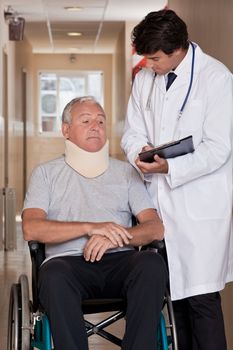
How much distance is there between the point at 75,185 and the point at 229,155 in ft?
1.92

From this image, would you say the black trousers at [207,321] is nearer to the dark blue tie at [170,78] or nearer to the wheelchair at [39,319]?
the wheelchair at [39,319]

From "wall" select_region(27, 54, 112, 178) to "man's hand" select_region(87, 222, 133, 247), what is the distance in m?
12.4

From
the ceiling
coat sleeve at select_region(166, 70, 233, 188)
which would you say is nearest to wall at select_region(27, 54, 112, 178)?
the ceiling

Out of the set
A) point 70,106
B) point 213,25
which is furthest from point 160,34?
point 213,25

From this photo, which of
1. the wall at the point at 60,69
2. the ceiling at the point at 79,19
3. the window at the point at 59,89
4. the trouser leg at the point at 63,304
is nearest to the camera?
the trouser leg at the point at 63,304

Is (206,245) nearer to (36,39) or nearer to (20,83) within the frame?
(20,83)

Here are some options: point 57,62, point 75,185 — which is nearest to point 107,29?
point 57,62

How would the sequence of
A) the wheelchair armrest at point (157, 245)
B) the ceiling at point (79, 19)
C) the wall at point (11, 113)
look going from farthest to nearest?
the ceiling at point (79, 19)
the wall at point (11, 113)
the wheelchair armrest at point (157, 245)

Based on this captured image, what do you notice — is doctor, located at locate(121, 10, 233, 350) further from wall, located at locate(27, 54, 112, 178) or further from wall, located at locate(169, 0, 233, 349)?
wall, located at locate(27, 54, 112, 178)

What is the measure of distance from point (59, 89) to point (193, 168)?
535 inches

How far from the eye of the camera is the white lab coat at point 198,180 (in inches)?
110

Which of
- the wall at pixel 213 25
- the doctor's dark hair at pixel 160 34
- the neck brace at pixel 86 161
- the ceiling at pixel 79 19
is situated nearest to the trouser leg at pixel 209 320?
the neck brace at pixel 86 161

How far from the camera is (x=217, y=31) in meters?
3.90

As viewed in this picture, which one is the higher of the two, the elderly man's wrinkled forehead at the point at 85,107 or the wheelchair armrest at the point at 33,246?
the elderly man's wrinkled forehead at the point at 85,107
